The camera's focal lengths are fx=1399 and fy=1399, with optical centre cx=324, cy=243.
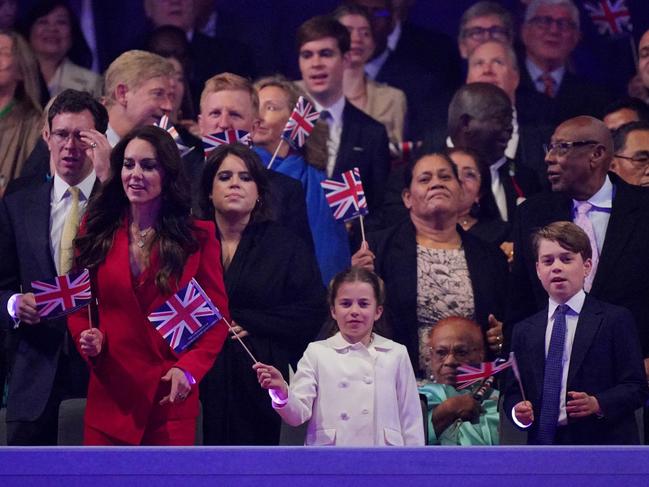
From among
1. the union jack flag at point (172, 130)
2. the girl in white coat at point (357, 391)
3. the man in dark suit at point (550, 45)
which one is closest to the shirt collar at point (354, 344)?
the girl in white coat at point (357, 391)

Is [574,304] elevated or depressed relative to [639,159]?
depressed

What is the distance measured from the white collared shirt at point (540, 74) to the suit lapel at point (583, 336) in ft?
7.60

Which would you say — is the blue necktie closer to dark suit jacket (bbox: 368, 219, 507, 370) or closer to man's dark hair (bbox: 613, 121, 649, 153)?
dark suit jacket (bbox: 368, 219, 507, 370)

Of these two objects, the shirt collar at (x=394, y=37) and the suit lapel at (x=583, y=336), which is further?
the shirt collar at (x=394, y=37)

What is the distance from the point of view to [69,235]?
461 cm

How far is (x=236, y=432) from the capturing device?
4.69 metres

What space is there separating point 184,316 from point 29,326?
0.75 m

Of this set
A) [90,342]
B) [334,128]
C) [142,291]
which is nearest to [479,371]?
[142,291]

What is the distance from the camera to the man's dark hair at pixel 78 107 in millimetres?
4727

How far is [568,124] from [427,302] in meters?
0.82

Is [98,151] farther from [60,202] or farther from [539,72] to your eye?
[539,72]

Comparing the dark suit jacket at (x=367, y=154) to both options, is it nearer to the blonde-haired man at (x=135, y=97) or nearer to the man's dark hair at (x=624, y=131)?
the blonde-haired man at (x=135, y=97)
